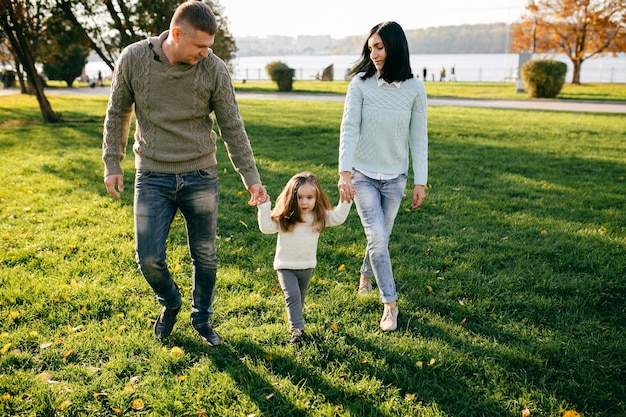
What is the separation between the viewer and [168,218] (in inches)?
134

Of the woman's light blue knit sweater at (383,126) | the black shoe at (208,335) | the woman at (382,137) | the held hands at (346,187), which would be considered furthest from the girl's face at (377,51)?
the black shoe at (208,335)

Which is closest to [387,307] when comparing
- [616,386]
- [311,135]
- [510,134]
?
[616,386]

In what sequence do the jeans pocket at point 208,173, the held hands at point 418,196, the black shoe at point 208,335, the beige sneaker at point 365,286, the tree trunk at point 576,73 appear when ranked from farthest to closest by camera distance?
1. the tree trunk at point 576,73
2. the beige sneaker at point 365,286
3. the held hands at point 418,196
4. the black shoe at point 208,335
5. the jeans pocket at point 208,173

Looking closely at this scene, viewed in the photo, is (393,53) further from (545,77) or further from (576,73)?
(576,73)

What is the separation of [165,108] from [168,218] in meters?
0.73

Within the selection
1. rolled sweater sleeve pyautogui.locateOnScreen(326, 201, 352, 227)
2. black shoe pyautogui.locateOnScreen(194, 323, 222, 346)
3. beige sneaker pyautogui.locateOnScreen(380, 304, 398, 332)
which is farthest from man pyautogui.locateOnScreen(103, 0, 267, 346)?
beige sneaker pyautogui.locateOnScreen(380, 304, 398, 332)

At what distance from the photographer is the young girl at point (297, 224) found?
3561 mm

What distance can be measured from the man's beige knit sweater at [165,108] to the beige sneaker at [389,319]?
178cm

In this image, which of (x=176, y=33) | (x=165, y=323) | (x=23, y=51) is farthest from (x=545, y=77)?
(x=176, y=33)

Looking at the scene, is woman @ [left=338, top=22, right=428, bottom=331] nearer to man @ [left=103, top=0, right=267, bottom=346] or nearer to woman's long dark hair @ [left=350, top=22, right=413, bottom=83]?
woman's long dark hair @ [left=350, top=22, right=413, bottom=83]

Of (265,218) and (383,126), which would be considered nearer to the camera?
(265,218)

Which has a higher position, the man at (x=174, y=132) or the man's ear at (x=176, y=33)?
the man's ear at (x=176, y=33)

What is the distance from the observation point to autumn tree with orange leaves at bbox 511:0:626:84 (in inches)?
1412

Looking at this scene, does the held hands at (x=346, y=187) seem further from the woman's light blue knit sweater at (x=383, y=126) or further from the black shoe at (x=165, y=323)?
the black shoe at (x=165, y=323)
